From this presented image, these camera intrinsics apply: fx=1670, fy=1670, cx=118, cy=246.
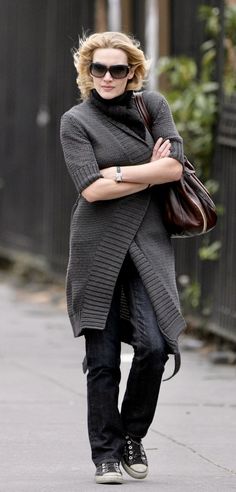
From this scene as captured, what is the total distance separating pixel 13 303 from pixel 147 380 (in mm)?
8147

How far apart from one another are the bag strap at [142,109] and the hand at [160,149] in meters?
0.11

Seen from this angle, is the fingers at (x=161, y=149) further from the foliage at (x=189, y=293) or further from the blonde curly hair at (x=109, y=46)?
the foliage at (x=189, y=293)

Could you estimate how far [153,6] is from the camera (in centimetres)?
1348

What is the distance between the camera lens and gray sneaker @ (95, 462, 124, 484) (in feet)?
22.5

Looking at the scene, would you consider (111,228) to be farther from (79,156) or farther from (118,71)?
(118,71)

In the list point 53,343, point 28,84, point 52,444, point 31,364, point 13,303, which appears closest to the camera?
point 52,444

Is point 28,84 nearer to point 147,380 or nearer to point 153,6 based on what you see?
point 153,6

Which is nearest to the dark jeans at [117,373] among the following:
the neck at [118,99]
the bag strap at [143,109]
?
the bag strap at [143,109]

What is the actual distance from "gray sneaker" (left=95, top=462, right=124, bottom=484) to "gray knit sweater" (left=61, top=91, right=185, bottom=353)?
21.5 inches

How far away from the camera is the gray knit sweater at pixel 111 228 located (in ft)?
22.3

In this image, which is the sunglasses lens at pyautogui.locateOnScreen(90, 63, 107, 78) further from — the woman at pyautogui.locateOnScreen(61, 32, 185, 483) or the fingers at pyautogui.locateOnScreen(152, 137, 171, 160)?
the fingers at pyautogui.locateOnScreen(152, 137, 171, 160)

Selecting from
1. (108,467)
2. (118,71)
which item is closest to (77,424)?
(108,467)

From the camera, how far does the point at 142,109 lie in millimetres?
6902

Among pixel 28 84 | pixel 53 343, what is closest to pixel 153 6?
pixel 53 343
